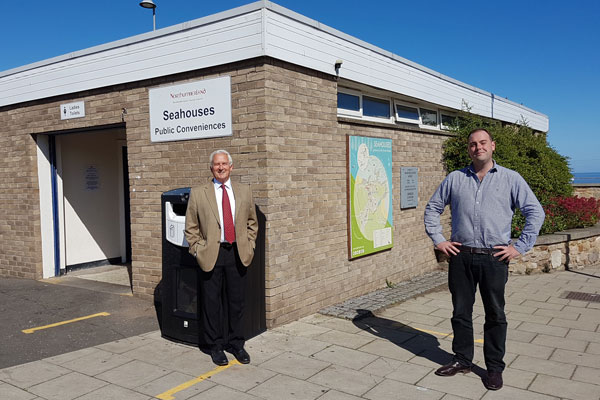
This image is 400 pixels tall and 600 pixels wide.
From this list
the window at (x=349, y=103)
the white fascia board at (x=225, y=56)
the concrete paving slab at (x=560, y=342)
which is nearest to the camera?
the concrete paving slab at (x=560, y=342)

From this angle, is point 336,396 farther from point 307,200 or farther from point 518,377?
Result: point 307,200

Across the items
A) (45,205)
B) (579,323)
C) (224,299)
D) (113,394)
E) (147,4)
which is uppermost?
(147,4)

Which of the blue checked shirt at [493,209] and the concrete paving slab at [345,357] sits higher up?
the blue checked shirt at [493,209]

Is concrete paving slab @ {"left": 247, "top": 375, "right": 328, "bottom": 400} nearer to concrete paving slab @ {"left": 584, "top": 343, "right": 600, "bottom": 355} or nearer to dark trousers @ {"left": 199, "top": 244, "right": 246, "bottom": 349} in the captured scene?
dark trousers @ {"left": 199, "top": 244, "right": 246, "bottom": 349}

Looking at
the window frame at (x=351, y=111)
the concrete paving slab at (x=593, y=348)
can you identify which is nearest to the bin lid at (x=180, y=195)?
the window frame at (x=351, y=111)

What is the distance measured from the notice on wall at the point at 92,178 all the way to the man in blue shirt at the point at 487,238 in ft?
24.1

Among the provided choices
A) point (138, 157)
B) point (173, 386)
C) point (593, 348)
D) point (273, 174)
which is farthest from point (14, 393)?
point (593, 348)

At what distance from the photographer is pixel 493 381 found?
399 centimetres

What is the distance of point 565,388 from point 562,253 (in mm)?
6280

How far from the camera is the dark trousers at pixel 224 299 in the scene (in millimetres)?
4621

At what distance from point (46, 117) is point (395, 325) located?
20.5 ft

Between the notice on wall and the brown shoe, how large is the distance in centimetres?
754

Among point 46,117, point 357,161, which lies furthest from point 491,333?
point 46,117

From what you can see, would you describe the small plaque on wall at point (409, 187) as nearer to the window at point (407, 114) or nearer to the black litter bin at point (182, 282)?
the window at point (407, 114)
